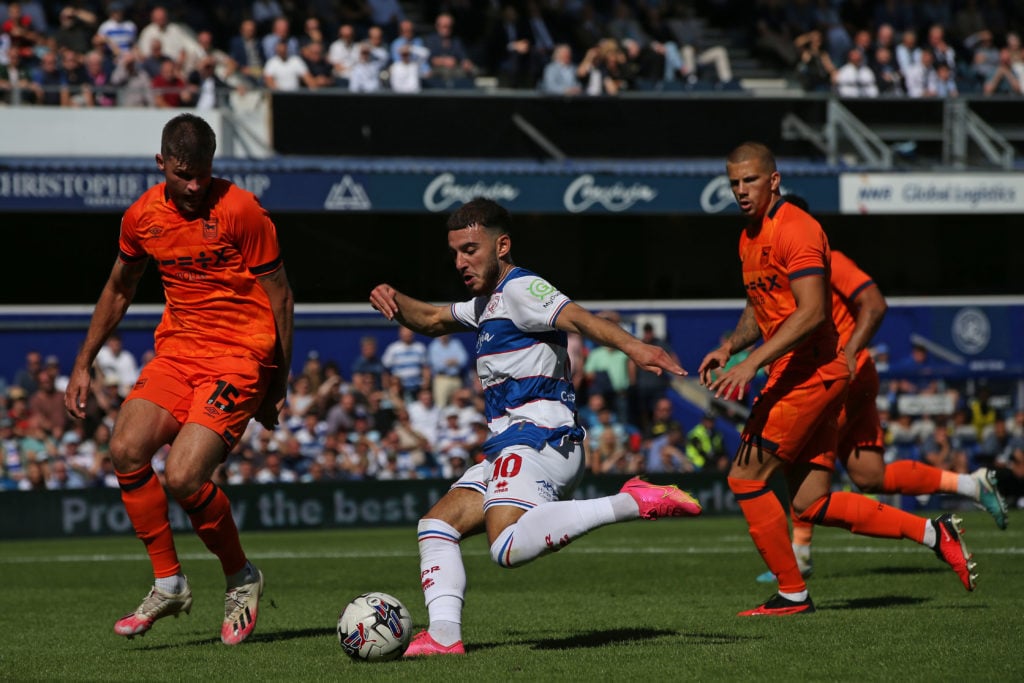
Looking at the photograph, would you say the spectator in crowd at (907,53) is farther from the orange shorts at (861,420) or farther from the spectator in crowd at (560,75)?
the orange shorts at (861,420)

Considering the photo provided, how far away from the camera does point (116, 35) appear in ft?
69.6

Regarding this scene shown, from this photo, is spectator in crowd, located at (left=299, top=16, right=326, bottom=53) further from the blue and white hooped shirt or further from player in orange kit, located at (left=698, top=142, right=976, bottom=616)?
the blue and white hooped shirt

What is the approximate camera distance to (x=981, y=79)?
25.8 m

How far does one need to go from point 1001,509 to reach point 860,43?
17033 millimetres

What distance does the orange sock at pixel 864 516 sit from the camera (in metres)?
8.57

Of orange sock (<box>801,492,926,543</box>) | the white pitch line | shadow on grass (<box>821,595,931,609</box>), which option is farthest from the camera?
the white pitch line

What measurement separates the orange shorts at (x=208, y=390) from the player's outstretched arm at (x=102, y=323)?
0.99 ft

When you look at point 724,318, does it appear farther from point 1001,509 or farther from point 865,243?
point 1001,509

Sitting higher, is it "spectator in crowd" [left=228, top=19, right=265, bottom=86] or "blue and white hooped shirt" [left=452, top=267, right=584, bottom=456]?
"spectator in crowd" [left=228, top=19, right=265, bottom=86]

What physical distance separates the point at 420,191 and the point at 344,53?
267cm

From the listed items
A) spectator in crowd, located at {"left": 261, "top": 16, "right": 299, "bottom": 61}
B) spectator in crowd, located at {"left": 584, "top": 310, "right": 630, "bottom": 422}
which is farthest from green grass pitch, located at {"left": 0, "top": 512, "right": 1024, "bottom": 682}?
spectator in crowd, located at {"left": 261, "top": 16, "right": 299, "bottom": 61}

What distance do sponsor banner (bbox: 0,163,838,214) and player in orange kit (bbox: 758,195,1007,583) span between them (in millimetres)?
11535

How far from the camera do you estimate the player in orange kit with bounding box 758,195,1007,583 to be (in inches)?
375

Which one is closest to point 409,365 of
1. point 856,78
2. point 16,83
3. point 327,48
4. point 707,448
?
point 707,448
